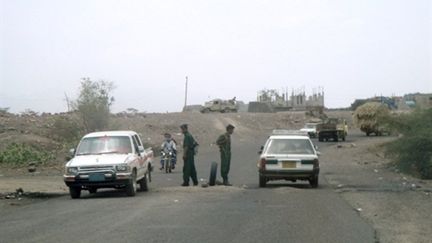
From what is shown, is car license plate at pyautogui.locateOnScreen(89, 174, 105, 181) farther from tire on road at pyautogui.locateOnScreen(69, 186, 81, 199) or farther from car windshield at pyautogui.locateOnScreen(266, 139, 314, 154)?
car windshield at pyautogui.locateOnScreen(266, 139, 314, 154)

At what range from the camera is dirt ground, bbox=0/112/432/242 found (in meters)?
13.3

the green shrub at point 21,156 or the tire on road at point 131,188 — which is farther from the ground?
the tire on road at point 131,188

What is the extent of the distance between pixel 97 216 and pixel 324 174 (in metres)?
16.2

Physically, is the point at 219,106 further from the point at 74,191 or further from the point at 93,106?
the point at 74,191

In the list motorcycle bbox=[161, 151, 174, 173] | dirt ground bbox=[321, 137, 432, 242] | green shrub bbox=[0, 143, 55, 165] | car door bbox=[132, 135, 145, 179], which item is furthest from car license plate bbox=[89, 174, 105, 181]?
green shrub bbox=[0, 143, 55, 165]

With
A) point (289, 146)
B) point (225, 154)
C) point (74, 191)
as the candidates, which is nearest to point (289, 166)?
point (289, 146)

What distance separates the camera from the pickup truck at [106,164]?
18.7 m

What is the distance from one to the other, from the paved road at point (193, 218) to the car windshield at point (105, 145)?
4.34 feet

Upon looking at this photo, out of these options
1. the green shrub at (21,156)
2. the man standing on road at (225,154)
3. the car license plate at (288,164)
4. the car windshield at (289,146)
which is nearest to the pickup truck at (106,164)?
the man standing on road at (225,154)

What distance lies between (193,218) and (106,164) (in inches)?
235

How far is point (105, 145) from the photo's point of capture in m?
20.3

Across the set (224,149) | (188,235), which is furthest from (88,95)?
(188,235)

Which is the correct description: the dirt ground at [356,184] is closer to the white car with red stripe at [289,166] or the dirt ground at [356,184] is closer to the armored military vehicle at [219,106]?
the white car with red stripe at [289,166]

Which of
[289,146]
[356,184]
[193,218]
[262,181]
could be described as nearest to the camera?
[193,218]
